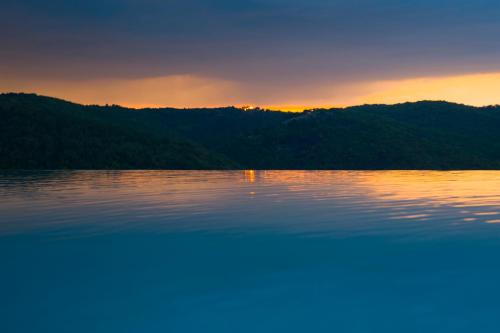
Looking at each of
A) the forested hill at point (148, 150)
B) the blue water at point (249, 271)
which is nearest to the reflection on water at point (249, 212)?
the blue water at point (249, 271)

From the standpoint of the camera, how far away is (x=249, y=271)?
16594 mm

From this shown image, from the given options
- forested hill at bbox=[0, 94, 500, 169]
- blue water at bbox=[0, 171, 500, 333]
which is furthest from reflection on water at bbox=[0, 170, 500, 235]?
forested hill at bbox=[0, 94, 500, 169]

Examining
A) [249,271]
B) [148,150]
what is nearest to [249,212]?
[249,271]

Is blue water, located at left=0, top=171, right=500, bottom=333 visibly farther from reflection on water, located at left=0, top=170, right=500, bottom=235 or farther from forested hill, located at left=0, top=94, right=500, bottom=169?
forested hill, located at left=0, top=94, right=500, bottom=169

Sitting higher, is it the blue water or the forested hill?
the forested hill

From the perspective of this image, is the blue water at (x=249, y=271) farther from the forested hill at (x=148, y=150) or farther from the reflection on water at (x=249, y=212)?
the forested hill at (x=148, y=150)

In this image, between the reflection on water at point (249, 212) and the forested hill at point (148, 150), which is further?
the forested hill at point (148, 150)

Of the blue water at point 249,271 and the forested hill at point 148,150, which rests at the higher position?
the forested hill at point 148,150

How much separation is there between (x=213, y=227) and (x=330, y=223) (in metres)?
6.15

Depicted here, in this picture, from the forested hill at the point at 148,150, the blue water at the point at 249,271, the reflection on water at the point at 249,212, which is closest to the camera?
the blue water at the point at 249,271

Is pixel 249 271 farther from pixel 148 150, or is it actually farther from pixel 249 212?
pixel 148 150

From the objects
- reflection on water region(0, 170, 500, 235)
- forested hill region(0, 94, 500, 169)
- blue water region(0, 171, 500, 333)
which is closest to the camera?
blue water region(0, 171, 500, 333)

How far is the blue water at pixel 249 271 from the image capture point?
1224 cm

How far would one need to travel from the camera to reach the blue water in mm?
12242
